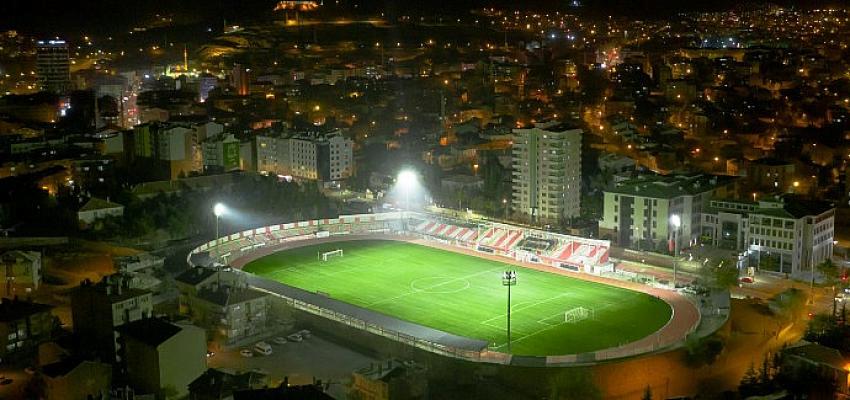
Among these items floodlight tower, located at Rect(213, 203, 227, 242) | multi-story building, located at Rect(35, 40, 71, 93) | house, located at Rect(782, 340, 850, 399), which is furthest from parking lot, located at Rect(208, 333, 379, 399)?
multi-story building, located at Rect(35, 40, 71, 93)

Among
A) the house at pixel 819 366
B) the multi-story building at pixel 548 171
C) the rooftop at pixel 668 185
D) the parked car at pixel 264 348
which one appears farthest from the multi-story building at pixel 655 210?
the parked car at pixel 264 348

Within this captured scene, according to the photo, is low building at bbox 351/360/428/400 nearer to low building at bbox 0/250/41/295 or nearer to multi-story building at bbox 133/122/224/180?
low building at bbox 0/250/41/295

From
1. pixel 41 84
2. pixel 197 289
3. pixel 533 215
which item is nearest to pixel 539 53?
pixel 41 84

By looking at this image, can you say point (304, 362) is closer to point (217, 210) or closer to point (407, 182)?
point (217, 210)

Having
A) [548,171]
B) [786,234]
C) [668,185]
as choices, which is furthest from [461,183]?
[786,234]

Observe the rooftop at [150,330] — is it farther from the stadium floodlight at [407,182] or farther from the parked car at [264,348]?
the stadium floodlight at [407,182]

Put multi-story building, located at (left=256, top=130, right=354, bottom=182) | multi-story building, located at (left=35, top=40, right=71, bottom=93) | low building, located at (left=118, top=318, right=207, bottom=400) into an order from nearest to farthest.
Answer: low building, located at (left=118, top=318, right=207, bottom=400)
multi-story building, located at (left=256, top=130, right=354, bottom=182)
multi-story building, located at (left=35, top=40, right=71, bottom=93)
